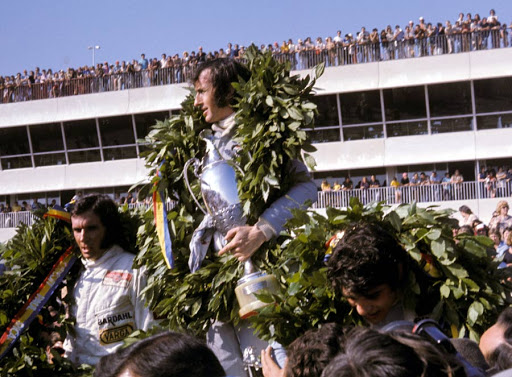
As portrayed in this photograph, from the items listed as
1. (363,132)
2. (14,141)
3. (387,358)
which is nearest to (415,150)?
(363,132)

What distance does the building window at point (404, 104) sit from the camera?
94.6ft

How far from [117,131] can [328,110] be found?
8.20 metres

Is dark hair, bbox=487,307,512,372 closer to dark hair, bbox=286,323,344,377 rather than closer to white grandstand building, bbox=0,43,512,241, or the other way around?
dark hair, bbox=286,323,344,377

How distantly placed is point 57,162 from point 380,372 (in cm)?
3261

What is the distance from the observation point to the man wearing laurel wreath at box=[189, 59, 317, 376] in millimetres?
4172

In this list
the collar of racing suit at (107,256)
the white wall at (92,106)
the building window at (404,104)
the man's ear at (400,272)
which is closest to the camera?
the man's ear at (400,272)

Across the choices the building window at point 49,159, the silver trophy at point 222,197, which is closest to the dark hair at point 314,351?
the silver trophy at point 222,197

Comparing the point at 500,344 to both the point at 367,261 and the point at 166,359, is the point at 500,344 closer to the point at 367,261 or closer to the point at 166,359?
the point at 367,261

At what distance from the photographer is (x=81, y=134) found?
1308 inches

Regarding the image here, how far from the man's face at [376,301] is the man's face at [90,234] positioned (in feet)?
8.04

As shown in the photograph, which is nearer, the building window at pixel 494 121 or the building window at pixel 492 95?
the building window at pixel 494 121

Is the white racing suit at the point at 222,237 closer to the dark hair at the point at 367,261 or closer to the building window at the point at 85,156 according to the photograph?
the dark hair at the point at 367,261

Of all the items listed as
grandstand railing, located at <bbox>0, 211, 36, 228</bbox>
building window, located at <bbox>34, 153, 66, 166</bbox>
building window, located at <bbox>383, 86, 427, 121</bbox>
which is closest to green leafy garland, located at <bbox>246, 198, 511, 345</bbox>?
building window, located at <bbox>383, 86, 427, 121</bbox>

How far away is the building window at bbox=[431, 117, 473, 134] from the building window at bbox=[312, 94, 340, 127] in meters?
3.30
